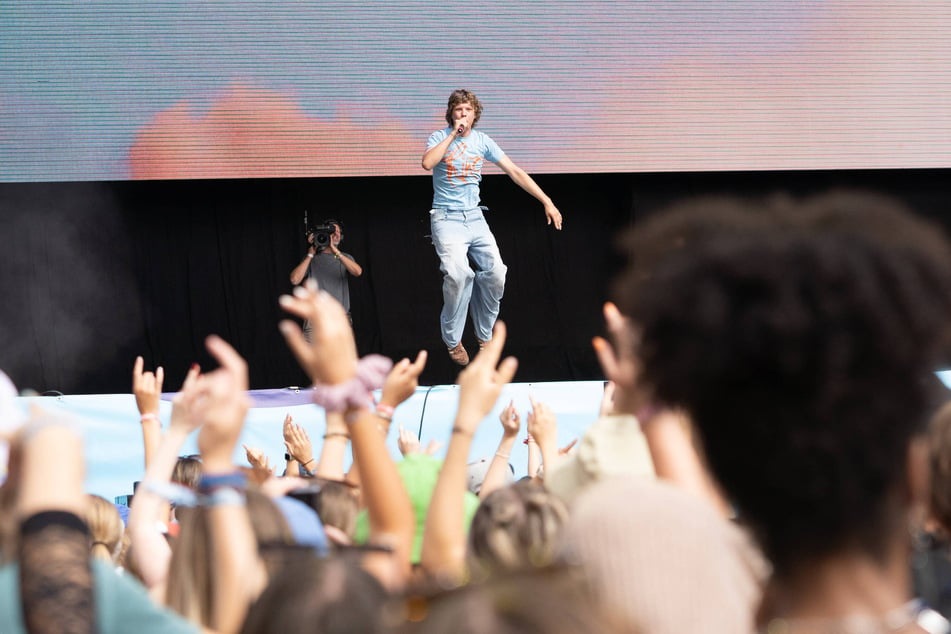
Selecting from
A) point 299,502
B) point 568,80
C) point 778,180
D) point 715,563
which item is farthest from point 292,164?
point 715,563

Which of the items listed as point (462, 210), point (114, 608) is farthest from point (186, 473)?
point (462, 210)

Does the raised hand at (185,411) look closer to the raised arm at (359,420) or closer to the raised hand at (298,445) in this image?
the raised arm at (359,420)

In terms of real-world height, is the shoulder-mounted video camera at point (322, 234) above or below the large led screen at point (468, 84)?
below

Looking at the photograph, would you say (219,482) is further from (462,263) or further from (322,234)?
(322,234)

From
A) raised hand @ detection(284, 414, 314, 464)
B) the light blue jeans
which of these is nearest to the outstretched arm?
the light blue jeans

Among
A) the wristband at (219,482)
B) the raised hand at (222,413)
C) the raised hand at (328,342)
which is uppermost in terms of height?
the raised hand at (328,342)

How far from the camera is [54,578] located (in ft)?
2.73

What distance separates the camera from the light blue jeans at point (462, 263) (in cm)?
566

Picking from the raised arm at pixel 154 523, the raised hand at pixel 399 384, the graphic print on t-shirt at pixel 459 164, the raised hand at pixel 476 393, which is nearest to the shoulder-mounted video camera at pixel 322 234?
the graphic print on t-shirt at pixel 459 164

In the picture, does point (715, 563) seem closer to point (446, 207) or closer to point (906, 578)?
point (906, 578)

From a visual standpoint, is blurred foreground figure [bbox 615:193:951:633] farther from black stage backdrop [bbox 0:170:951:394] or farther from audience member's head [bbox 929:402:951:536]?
black stage backdrop [bbox 0:170:951:394]

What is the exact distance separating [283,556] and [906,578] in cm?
53

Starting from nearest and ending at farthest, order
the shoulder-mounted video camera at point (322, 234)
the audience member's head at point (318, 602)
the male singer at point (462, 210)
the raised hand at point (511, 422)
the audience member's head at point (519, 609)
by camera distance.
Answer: the audience member's head at point (519, 609), the audience member's head at point (318, 602), the raised hand at point (511, 422), the male singer at point (462, 210), the shoulder-mounted video camera at point (322, 234)

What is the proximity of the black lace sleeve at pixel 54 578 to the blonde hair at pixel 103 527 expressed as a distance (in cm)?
123
